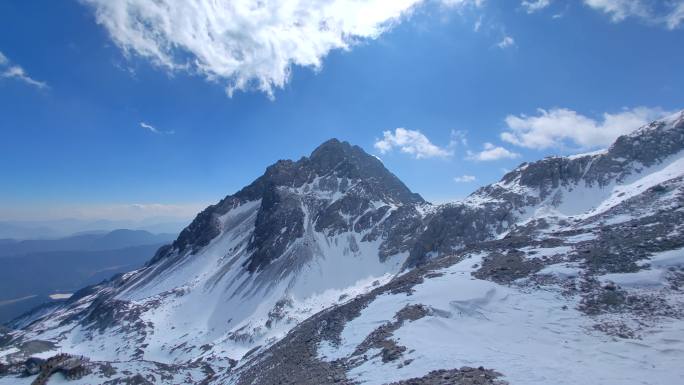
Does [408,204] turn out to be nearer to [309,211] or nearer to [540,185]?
[309,211]

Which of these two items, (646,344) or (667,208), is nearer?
(646,344)

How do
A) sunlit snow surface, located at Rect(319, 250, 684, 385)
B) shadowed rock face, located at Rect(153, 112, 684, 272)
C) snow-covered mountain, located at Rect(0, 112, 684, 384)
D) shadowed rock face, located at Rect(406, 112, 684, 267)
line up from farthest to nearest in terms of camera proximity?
shadowed rock face, located at Rect(153, 112, 684, 272), shadowed rock face, located at Rect(406, 112, 684, 267), snow-covered mountain, located at Rect(0, 112, 684, 384), sunlit snow surface, located at Rect(319, 250, 684, 385)

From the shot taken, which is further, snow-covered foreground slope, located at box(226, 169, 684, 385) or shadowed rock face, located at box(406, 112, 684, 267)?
shadowed rock face, located at box(406, 112, 684, 267)

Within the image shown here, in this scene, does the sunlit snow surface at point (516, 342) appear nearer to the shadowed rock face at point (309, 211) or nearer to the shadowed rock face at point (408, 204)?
the shadowed rock face at point (408, 204)

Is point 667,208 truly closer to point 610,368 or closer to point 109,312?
point 610,368

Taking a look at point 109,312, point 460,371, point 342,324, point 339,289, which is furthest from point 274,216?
point 460,371

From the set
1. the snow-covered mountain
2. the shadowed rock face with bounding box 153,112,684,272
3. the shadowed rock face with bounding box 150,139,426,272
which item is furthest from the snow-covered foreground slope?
the shadowed rock face with bounding box 150,139,426,272

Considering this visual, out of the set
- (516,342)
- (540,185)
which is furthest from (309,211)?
(516,342)

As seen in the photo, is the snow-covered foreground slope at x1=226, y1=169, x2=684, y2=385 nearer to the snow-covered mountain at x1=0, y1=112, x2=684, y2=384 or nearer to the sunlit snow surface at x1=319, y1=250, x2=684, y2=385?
the sunlit snow surface at x1=319, y1=250, x2=684, y2=385
